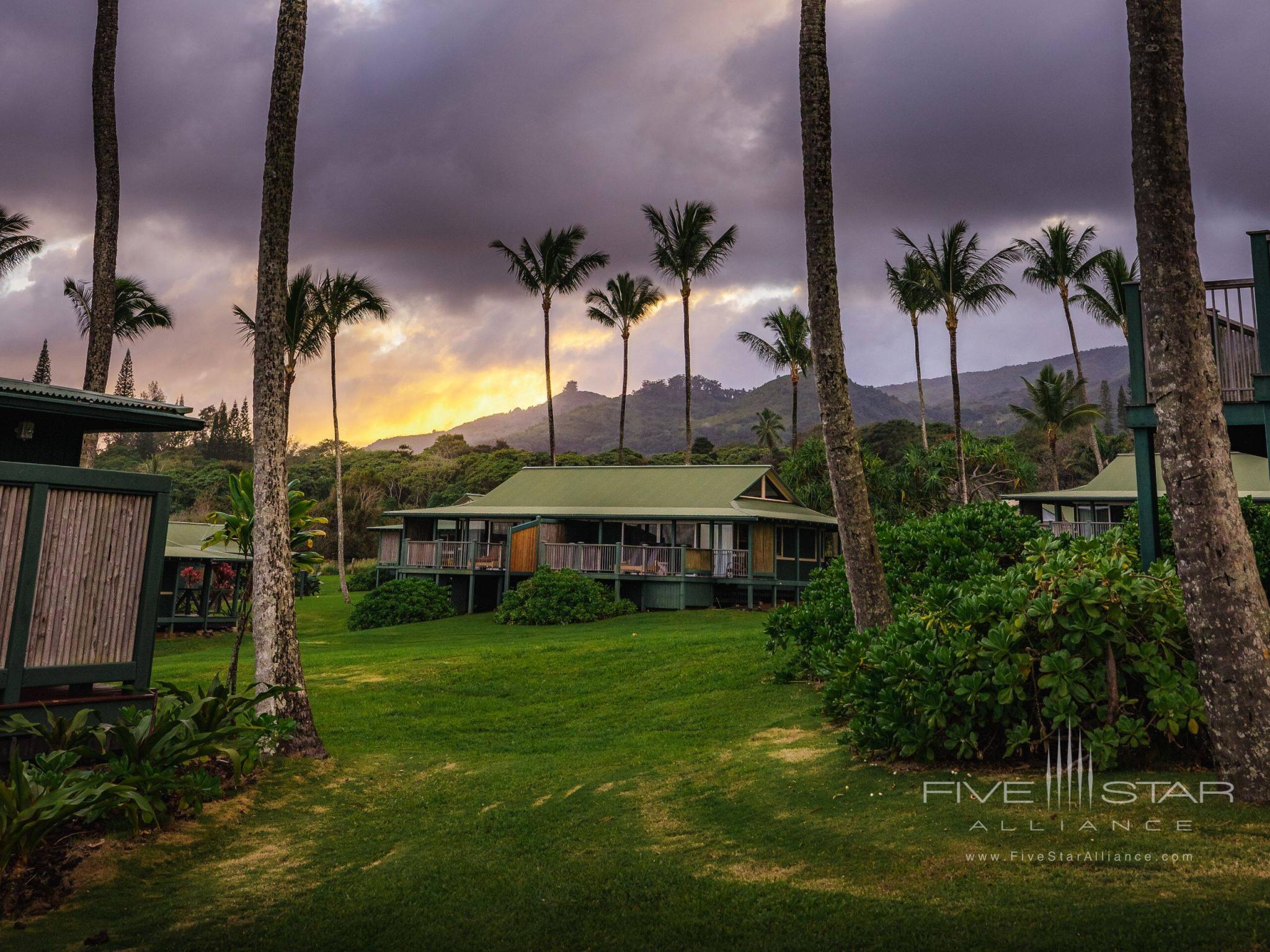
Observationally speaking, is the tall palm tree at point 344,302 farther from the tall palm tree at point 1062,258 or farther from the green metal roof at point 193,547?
the tall palm tree at point 1062,258

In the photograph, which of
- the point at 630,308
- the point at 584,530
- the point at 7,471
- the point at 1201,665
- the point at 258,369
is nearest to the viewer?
the point at 1201,665

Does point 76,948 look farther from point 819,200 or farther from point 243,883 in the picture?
A: point 819,200

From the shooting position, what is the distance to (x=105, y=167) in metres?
16.0

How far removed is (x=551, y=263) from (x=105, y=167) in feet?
92.6

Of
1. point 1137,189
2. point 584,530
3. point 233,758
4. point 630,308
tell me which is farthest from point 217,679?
→ point 630,308

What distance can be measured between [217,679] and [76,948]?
3689mm

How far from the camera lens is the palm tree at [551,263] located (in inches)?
1705

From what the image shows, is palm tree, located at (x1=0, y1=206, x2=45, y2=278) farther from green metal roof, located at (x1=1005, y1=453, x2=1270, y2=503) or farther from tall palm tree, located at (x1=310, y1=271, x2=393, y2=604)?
green metal roof, located at (x1=1005, y1=453, x2=1270, y2=503)

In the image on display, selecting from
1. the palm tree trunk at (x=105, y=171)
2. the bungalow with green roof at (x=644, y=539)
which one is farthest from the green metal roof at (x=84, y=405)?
the bungalow with green roof at (x=644, y=539)

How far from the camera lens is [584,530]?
1359 inches

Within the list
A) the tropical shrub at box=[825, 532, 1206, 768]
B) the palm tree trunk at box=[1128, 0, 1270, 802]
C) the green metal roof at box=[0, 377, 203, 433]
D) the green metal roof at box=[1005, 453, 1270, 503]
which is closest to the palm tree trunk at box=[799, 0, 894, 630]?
the tropical shrub at box=[825, 532, 1206, 768]

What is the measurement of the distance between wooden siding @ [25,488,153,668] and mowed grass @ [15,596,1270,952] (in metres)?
1.88

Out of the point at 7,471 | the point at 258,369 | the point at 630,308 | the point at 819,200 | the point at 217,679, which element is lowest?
the point at 217,679

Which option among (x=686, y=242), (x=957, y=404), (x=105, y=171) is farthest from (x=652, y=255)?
(x=105, y=171)
